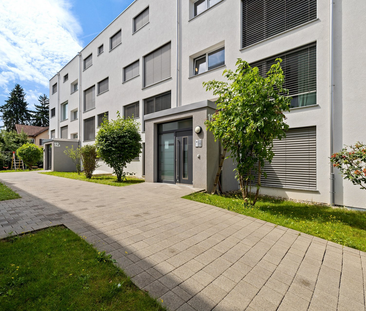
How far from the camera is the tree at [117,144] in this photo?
34.6 feet

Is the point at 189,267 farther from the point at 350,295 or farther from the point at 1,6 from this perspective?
the point at 1,6

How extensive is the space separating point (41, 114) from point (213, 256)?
60.6 meters

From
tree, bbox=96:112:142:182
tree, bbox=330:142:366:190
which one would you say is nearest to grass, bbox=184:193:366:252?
tree, bbox=330:142:366:190

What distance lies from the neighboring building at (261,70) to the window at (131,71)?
114 mm

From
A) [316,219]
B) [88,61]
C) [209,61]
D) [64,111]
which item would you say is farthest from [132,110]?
[64,111]

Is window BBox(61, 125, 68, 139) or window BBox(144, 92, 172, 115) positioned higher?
window BBox(144, 92, 172, 115)

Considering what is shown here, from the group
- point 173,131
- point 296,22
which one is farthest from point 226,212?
point 296,22

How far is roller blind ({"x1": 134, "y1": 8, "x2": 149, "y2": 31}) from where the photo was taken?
13820 millimetres

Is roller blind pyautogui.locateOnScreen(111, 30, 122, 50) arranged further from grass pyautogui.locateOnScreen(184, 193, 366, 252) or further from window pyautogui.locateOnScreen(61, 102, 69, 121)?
grass pyautogui.locateOnScreen(184, 193, 366, 252)

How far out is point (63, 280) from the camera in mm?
2264

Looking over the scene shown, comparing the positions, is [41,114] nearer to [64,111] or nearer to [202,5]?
[64,111]

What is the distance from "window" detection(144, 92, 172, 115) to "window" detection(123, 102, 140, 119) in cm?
101

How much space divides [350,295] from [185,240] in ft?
7.31

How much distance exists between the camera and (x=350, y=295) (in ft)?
7.34
